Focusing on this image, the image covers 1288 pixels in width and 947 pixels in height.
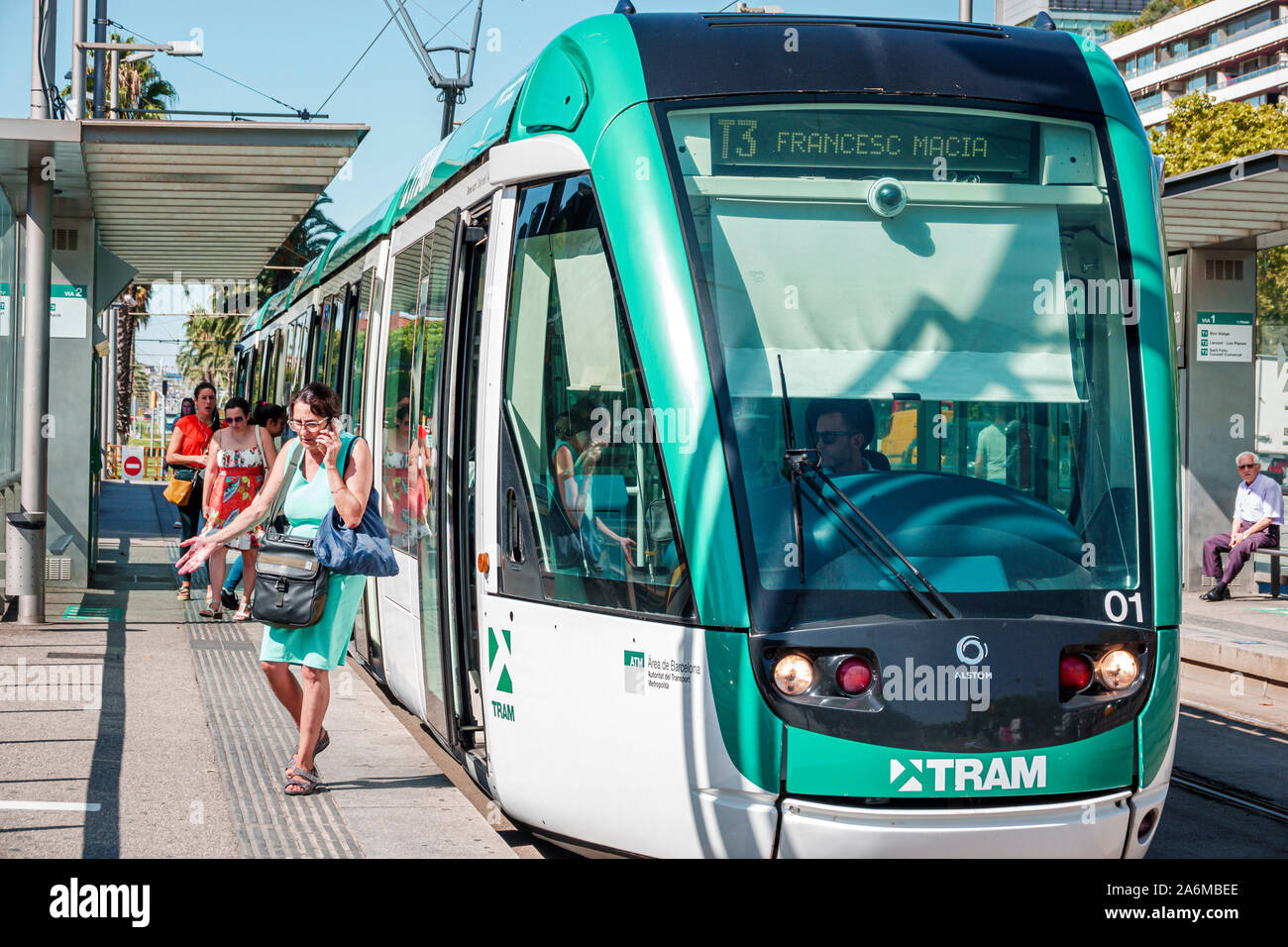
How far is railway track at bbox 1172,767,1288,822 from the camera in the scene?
6.85m

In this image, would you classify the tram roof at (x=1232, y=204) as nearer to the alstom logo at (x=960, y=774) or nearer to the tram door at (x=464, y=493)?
the tram door at (x=464, y=493)

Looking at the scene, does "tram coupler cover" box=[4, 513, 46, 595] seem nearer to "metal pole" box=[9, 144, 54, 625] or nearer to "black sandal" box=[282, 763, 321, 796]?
"metal pole" box=[9, 144, 54, 625]

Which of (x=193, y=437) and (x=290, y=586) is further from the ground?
(x=193, y=437)

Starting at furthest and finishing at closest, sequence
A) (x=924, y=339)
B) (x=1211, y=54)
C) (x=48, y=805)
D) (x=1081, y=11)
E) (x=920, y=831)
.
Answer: (x=1081, y=11), (x=1211, y=54), (x=48, y=805), (x=924, y=339), (x=920, y=831)

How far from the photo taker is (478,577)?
5.48m

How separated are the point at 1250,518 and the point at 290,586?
10746 millimetres

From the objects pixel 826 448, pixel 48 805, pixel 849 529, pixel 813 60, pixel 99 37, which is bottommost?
pixel 48 805

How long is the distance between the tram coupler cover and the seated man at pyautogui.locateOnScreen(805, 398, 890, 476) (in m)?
8.38

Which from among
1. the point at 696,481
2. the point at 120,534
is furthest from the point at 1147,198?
the point at 120,534

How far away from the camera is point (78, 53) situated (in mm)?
15227

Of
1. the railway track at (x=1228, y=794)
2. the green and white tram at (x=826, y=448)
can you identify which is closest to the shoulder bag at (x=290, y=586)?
the green and white tram at (x=826, y=448)

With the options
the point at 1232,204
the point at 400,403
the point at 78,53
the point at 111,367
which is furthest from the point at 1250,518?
the point at 111,367

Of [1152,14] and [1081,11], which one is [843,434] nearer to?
[1152,14]

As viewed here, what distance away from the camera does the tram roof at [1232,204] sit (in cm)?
1180
